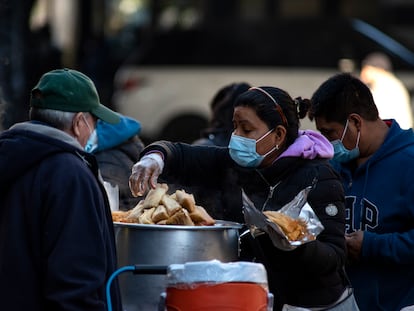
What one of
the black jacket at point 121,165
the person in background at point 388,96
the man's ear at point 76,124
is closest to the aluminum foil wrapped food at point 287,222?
the man's ear at point 76,124

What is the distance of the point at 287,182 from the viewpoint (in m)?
4.66

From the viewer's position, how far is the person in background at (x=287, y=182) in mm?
4551

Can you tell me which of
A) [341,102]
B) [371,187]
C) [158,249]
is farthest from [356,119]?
[158,249]

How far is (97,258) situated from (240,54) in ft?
40.6

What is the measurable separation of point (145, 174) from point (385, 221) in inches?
44.3

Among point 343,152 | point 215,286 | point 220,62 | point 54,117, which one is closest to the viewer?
point 215,286

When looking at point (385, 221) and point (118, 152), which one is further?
point (118, 152)

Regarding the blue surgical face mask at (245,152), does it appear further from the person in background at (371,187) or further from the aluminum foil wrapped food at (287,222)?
the person in background at (371,187)

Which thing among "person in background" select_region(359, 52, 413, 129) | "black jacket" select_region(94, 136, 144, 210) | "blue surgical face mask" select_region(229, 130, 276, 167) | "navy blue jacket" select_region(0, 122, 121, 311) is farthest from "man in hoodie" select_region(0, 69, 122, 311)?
"person in background" select_region(359, 52, 413, 129)

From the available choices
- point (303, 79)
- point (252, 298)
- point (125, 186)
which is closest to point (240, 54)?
point (303, 79)

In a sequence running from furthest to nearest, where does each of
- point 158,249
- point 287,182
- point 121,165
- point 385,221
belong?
point 121,165 < point 385,221 < point 287,182 < point 158,249

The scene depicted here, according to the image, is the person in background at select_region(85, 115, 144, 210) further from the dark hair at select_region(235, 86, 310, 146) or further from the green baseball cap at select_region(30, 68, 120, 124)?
the green baseball cap at select_region(30, 68, 120, 124)

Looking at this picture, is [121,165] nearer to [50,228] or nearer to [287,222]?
[287,222]

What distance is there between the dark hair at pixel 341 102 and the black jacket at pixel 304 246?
497 millimetres
